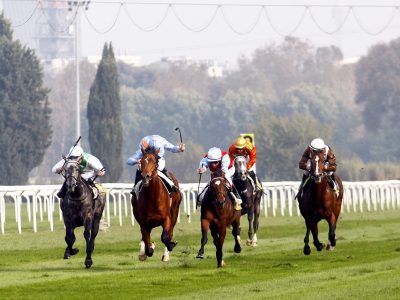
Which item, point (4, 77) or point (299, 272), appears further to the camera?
point (4, 77)

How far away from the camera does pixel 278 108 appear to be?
420 feet

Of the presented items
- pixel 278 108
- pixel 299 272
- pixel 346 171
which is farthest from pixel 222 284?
pixel 278 108

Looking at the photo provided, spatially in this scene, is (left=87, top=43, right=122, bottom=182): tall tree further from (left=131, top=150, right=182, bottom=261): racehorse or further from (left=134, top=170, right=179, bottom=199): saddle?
(left=131, top=150, right=182, bottom=261): racehorse

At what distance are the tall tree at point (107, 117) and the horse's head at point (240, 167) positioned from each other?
143 feet

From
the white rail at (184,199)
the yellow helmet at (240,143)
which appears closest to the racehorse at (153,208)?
the yellow helmet at (240,143)

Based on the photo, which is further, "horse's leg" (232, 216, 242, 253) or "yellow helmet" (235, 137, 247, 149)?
"yellow helmet" (235, 137, 247, 149)

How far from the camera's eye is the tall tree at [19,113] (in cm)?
7206

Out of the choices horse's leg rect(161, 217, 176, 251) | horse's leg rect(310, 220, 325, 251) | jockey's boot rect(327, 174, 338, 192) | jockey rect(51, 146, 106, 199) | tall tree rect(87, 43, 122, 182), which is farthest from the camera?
tall tree rect(87, 43, 122, 182)

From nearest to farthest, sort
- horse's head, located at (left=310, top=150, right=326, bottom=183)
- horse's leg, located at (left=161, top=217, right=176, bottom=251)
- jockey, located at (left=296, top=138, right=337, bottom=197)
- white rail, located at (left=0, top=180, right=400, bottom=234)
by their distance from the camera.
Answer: horse's leg, located at (left=161, top=217, right=176, bottom=251) < horse's head, located at (left=310, top=150, right=326, bottom=183) < jockey, located at (left=296, top=138, right=337, bottom=197) < white rail, located at (left=0, top=180, right=400, bottom=234)

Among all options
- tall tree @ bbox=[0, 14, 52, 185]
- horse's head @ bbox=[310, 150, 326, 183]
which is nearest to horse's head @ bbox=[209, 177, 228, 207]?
horse's head @ bbox=[310, 150, 326, 183]

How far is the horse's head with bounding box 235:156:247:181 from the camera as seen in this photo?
87.6ft

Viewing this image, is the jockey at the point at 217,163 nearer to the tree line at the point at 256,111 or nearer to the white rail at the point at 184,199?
the white rail at the point at 184,199

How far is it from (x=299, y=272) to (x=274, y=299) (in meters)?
3.63

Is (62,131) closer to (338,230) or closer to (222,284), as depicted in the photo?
(338,230)
